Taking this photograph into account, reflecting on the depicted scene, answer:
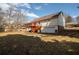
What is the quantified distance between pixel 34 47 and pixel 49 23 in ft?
1.24

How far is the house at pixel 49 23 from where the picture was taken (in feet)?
7.75

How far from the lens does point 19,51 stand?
2.31 metres

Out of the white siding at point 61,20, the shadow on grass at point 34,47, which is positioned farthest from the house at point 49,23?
the shadow on grass at point 34,47

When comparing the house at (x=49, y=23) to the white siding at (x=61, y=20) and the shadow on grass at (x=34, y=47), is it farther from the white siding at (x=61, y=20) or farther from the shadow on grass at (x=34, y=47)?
the shadow on grass at (x=34, y=47)

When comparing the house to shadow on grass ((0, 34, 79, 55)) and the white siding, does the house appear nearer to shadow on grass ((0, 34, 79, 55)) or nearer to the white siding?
the white siding

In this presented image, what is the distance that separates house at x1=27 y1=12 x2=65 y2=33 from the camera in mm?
2361

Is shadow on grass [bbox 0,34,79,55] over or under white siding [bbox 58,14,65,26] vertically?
under

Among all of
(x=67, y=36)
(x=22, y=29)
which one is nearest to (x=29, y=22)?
(x=22, y=29)

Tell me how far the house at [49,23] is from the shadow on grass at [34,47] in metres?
0.16

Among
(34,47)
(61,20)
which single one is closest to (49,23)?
(61,20)

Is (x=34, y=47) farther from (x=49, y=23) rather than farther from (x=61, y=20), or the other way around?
(x=61, y=20)

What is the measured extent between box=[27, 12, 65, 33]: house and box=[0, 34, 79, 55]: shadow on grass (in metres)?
0.16

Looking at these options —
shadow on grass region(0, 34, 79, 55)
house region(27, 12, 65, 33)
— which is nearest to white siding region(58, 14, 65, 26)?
house region(27, 12, 65, 33)

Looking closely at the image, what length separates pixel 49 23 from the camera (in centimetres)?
238
